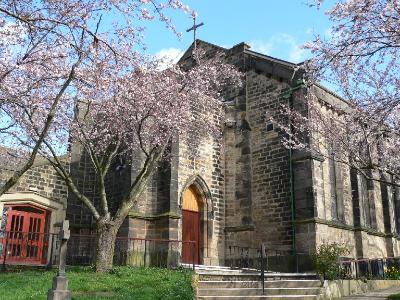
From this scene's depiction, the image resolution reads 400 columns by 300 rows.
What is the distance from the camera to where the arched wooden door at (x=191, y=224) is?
19.4m

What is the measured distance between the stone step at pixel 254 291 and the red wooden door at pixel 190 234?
637 cm

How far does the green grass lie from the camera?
1091 cm

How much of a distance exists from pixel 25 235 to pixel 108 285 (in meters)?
8.47

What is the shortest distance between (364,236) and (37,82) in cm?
1527

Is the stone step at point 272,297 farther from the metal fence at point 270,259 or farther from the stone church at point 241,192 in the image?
the stone church at point 241,192

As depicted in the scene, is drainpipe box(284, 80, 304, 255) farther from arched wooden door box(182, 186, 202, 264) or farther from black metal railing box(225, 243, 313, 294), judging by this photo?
arched wooden door box(182, 186, 202, 264)

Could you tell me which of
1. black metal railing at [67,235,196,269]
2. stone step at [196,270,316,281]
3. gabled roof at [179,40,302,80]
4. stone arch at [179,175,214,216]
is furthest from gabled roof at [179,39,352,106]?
black metal railing at [67,235,196,269]

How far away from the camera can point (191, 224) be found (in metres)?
19.8

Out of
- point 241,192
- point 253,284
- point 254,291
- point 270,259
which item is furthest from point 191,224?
point 254,291

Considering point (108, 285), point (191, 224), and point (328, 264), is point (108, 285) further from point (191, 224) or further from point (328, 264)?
point (191, 224)

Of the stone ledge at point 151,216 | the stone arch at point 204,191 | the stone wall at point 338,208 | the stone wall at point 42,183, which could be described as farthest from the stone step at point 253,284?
the stone wall at point 42,183

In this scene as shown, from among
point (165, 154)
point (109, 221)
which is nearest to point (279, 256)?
point (165, 154)

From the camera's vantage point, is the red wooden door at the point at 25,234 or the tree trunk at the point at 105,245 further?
the red wooden door at the point at 25,234

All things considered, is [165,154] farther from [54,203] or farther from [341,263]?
[341,263]
